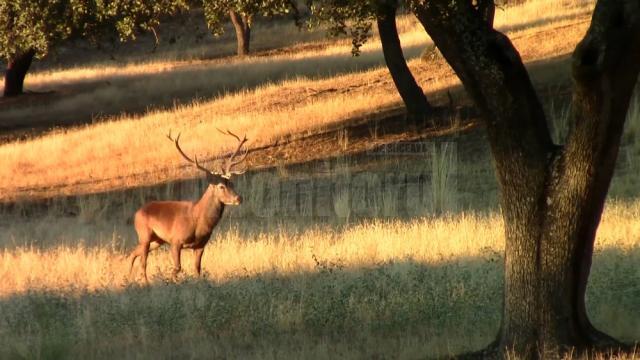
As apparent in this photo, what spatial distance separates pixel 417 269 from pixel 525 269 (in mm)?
4007

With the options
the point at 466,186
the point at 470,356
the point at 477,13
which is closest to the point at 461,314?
the point at 470,356

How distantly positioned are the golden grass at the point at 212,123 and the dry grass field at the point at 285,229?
9 cm

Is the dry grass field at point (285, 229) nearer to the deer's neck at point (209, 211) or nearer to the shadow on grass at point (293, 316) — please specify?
the shadow on grass at point (293, 316)

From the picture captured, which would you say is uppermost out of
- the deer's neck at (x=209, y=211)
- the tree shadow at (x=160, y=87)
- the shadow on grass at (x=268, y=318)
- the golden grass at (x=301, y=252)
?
the deer's neck at (x=209, y=211)

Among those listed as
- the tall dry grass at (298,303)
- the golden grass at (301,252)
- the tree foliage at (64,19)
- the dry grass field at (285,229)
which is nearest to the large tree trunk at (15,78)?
the dry grass field at (285,229)

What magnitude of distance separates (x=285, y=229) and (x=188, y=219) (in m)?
4.20

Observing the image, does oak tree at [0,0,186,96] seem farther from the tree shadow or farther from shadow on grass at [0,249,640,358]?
the tree shadow

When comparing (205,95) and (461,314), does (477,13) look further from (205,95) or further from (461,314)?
(205,95)

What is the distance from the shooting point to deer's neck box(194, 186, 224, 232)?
42.6 ft

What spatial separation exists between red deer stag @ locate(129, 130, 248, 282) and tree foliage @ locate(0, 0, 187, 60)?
73.0 inches

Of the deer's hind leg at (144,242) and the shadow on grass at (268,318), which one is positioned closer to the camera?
the shadow on grass at (268,318)

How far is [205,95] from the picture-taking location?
3806 centimetres

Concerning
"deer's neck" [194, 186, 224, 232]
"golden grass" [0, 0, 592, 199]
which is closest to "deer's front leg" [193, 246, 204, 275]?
"deer's neck" [194, 186, 224, 232]

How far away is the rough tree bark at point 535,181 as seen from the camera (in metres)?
8.30
